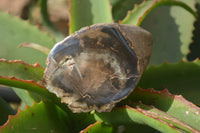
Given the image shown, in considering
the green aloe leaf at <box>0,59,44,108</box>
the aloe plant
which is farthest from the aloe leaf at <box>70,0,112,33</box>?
the green aloe leaf at <box>0,59,44,108</box>

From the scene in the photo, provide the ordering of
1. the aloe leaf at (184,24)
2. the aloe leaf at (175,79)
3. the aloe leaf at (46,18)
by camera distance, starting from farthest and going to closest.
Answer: the aloe leaf at (46,18) → the aloe leaf at (184,24) → the aloe leaf at (175,79)

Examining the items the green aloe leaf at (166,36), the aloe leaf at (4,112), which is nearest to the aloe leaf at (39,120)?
the aloe leaf at (4,112)

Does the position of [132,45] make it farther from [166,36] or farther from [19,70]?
[166,36]

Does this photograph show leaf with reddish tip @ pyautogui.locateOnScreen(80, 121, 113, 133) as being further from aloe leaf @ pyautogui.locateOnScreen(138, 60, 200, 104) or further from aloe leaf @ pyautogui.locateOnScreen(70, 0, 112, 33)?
aloe leaf @ pyautogui.locateOnScreen(70, 0, 112, 33)

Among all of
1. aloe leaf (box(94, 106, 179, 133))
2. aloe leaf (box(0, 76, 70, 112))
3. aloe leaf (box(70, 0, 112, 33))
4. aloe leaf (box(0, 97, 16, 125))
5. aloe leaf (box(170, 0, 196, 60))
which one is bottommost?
aloe leaf (box(0, 97, 16, 125))

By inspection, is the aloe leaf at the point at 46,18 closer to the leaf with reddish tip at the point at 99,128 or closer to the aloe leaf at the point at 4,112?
the aloe leaf at the point at 4,112

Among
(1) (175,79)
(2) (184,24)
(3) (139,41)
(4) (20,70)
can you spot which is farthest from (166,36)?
(4) (20,70)

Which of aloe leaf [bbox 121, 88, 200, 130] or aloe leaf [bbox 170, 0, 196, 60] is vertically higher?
aloe leaf [bbox 170, 0, 196, 60]

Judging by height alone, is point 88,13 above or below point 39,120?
above
